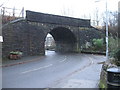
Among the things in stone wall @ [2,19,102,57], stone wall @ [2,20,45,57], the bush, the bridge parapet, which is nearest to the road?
stone wall @ [2,20,45,57]

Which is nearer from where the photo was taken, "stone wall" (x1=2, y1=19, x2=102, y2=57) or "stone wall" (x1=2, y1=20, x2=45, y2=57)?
"stone wall" (x1=2, y1=20, x2=45, y2=57)

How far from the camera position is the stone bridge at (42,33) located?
2780 cm

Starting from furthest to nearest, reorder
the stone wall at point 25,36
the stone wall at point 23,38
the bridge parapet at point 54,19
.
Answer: the bridge parapet at point 54,19 → the stone wall at point 25,36 → the stone wall at point 23,38

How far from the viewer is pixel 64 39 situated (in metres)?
44.3

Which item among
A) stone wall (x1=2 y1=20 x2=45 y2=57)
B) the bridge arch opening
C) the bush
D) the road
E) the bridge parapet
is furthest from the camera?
the bridge arch opening

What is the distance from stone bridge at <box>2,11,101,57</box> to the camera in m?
27.8

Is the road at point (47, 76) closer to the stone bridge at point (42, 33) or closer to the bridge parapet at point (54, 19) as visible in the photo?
the stone bridge at point (42, 33)

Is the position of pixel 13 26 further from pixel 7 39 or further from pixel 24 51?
pixel 24 51

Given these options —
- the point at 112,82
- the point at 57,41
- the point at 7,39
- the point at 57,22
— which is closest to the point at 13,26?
the point at 7,39

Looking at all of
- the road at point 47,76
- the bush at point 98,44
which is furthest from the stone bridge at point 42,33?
the road at point 47,76

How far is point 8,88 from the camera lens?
9.63 metres

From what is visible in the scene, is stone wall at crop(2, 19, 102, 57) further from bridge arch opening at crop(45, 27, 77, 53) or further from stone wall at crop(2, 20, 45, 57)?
bridge arch opening at crop(45, 27, 77, 53)

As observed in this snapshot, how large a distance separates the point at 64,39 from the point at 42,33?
38.4 ft

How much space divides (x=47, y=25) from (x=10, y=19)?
257 inches
